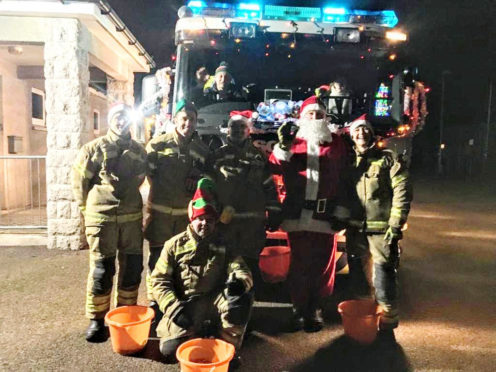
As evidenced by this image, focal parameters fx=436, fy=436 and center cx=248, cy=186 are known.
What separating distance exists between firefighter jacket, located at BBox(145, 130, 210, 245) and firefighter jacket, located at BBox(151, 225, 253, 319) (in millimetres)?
584

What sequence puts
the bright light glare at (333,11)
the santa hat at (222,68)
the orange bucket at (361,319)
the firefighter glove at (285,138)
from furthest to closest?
the bright light glare at (333,11)
the santa hat at (222,68)
the firefighter glove at (285,138)
the orange bucket at (361,319)

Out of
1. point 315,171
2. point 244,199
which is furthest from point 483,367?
point 244,199

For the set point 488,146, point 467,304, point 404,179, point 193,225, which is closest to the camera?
point 193,225

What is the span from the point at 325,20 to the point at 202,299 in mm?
3508

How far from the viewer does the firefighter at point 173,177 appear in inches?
152

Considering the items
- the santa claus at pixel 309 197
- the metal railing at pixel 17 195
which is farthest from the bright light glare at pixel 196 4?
the metal railing at pixel 17 195

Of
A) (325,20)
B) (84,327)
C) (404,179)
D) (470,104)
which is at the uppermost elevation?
(470,104)

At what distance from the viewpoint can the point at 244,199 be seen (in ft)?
12.4

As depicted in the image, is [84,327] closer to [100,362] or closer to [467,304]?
[100,362]

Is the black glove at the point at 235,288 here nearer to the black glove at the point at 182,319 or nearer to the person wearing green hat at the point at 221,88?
the black glove at the point at 182,319

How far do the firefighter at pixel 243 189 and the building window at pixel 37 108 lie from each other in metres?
8.61

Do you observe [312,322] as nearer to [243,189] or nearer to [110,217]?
[243,189]

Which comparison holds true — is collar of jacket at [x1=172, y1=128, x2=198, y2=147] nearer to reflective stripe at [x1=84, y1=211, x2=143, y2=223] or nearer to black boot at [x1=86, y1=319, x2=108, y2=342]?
reflective stripe at [x1=84, y1=211, x2=143, y2=223]

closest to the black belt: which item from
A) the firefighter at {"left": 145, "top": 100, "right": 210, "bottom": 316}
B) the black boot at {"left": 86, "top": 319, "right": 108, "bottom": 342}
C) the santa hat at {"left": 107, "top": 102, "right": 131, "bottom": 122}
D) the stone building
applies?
the firefighter at {"left": 145, "top": 100, "right": 210, "bottom": 316}
